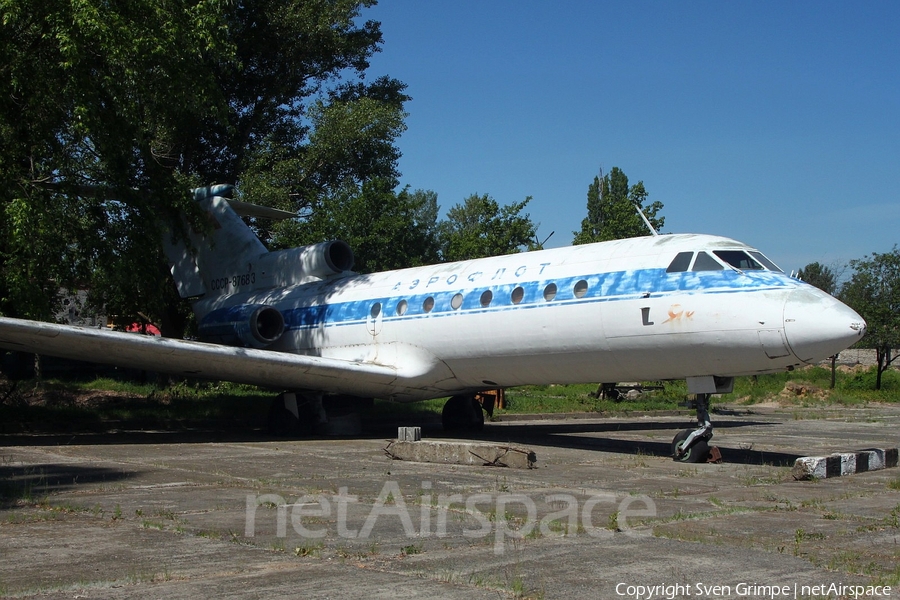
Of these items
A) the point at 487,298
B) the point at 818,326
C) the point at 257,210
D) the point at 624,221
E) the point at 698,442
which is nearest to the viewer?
the point at 818,326

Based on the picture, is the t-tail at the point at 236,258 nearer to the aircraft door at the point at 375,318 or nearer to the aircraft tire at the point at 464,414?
the aircraft door at the point at 375,318

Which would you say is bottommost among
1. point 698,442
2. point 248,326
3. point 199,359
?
point 698,442

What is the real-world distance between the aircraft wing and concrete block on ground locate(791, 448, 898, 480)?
289 inches

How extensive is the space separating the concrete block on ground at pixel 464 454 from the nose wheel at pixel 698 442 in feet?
8.02

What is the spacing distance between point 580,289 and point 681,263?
159 cm

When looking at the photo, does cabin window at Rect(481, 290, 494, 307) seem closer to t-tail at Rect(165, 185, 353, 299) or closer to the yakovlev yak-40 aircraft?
the yakovlev yak-40 aircraft

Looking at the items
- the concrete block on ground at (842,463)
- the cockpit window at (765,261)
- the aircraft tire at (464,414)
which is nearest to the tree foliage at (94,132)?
the aircraft tire at (464,414)

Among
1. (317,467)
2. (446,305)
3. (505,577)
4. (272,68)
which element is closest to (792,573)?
(505,577)

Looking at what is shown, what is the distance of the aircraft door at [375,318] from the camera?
16.5m

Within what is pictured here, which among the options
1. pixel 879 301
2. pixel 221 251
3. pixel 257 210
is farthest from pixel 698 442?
pixel 879 301

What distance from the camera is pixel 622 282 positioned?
12.8 meters

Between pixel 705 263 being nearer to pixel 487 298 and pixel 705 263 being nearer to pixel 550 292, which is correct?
pixel 550 292

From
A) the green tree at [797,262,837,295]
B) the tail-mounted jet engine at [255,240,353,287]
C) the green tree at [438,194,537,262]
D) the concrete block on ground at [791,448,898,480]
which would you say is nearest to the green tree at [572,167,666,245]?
the green tree at [438,194,537,262]

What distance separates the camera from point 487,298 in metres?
14.6
